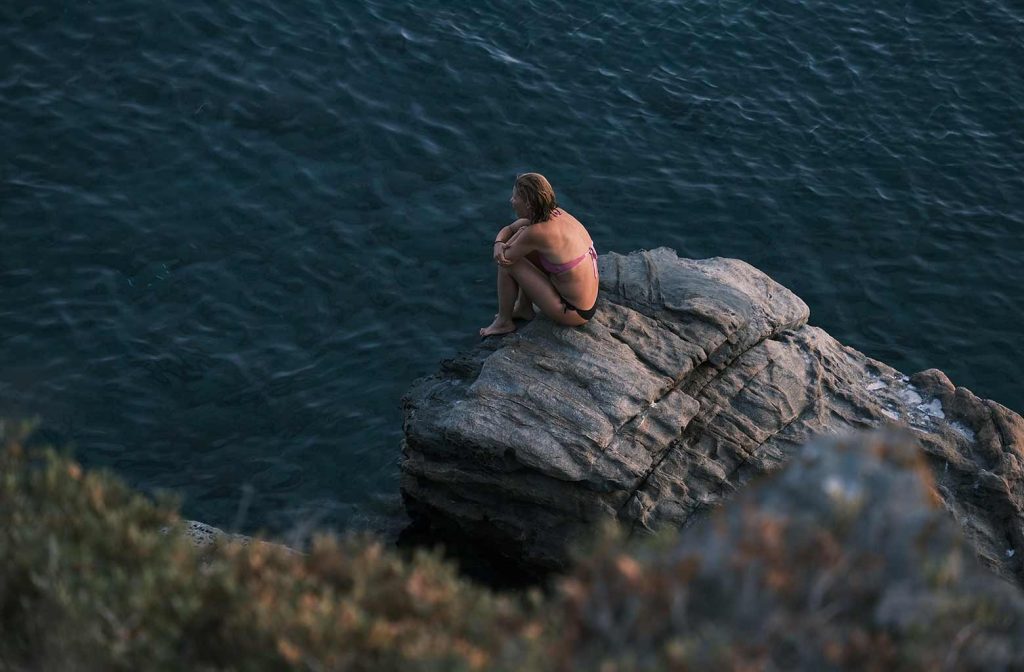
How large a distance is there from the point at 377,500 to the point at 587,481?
3.43m

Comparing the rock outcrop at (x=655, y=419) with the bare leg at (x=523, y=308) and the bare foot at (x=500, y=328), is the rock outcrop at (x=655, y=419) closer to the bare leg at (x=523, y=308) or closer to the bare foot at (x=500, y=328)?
the bare foot at (x=500, y=328)

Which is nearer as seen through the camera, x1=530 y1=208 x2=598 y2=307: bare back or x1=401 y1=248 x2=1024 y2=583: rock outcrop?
x1=401 y1=248 x2=1024 y2=583: rock outcrop

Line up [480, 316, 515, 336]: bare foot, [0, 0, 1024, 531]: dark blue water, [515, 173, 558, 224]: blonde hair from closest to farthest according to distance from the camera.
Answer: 1. [515, 173, 558, 224]: blonde hair
2. [480, 316, 515, 336]: bare foot
3. [0, 0, 1024, 531]: dark blue water

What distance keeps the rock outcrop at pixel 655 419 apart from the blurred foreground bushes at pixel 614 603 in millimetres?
5887

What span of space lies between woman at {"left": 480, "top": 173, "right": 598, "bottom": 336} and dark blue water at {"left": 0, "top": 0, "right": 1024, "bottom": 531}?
11.6 ft

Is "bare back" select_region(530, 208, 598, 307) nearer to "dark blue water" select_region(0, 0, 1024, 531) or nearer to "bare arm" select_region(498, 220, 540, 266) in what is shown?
"bare arm" select_region(498, 220, 540, 266)

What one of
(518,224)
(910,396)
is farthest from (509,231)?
(910,396)

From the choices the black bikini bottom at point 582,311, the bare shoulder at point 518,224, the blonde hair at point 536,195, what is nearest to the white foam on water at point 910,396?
the black bikini bottom at point 582,311

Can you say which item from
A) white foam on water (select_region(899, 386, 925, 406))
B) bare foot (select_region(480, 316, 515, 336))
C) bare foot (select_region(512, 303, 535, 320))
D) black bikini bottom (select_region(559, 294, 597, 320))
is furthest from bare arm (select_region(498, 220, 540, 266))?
white foam on water (select_region(899, 386, 925, 406))

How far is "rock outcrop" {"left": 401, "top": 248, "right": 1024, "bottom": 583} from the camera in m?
11.8

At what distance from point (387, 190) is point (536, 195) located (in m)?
6.78

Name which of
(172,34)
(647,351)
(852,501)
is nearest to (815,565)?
(852,501)

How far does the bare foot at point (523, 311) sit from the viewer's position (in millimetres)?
13031

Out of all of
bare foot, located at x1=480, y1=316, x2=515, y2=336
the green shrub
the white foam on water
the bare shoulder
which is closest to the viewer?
the green shrub
